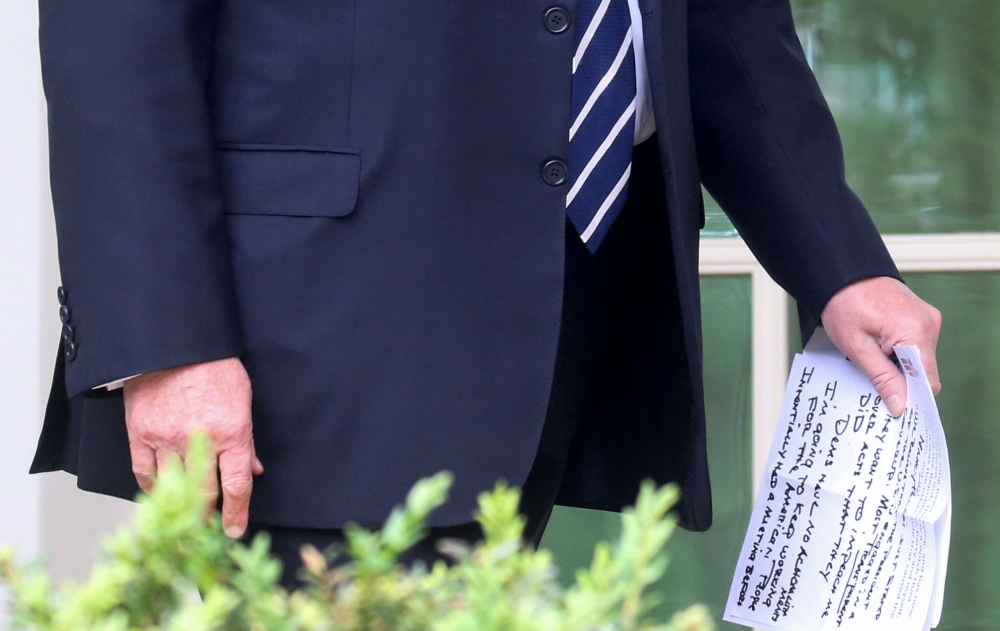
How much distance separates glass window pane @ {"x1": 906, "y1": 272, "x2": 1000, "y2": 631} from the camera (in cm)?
205

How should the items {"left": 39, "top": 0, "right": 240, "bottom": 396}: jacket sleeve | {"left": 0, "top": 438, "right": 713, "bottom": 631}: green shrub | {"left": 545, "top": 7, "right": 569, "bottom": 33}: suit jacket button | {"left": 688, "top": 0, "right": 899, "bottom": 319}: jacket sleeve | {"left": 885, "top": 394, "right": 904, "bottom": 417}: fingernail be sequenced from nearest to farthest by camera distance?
{"left": 0, "top": 438, "right": 713, "bottom": 631}: green shrub < {"left": 39, "top": 0, "right": 240, "bottom": 396}: jacket sleeve < {"left": 545, "top": 7, "right": 569, "bottom": 33}: suit jacket button < {"left": 885, "top": 394, "right": 904, "bottom": 417}: fingernail < {"left": 688, "top": 0, "right": 899, "bottom": 319}: jacket sleeve

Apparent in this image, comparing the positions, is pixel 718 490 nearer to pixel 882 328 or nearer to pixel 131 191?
pixel 882 328

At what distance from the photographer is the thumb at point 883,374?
3.48ft

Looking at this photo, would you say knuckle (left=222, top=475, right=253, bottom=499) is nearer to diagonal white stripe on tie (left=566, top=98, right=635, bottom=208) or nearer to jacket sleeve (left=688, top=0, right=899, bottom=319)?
diagonal white stripe on tie (left=566, top=98, right=635, bottom=208)

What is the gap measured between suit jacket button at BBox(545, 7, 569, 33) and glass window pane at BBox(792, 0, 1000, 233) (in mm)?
1282

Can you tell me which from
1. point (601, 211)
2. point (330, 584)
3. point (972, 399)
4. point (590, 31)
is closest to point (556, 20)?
point (590, 31)

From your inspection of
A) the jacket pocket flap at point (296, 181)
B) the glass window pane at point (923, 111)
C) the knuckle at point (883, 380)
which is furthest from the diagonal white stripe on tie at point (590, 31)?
the glass window pane at point (923, 111)

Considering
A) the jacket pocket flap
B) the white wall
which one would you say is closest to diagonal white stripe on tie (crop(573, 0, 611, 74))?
the jacket pocket flap

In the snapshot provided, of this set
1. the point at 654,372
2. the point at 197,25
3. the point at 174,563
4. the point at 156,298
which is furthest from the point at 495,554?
the point at 654,372

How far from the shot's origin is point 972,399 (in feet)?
6.75

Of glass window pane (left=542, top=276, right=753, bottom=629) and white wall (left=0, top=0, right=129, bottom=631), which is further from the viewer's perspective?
glass window pane (left=542, top=276, right=753, bottom=629)

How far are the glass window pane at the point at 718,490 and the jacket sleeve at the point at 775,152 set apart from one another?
860 mm

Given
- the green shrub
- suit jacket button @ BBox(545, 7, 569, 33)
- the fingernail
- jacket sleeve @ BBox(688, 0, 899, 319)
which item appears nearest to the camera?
the green shrub

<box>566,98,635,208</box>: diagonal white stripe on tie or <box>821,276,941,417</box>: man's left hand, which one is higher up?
<box>566,98,635,208</box>: diagonal white stripe on tie
